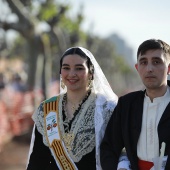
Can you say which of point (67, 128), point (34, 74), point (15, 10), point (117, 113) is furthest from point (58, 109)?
point (34, 74)

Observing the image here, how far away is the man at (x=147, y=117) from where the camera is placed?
267 cm

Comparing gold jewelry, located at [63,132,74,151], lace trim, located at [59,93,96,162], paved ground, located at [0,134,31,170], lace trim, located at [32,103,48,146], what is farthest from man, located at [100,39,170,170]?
paved ground, located at [0,134,31,170]

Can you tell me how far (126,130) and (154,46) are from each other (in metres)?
0.56

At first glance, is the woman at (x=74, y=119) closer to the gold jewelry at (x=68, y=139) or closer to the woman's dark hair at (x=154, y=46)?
the gold jewelry at (x=68, y=139)

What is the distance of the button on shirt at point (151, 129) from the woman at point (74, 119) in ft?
1.46

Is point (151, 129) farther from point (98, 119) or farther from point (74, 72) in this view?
point (74, 72)

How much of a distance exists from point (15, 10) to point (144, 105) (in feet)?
24.3

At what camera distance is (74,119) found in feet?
10.9

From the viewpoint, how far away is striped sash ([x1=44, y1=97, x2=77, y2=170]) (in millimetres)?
3266

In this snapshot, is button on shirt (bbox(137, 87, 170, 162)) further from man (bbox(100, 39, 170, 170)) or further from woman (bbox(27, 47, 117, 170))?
woman (bbox(27, 47, 117, 170))

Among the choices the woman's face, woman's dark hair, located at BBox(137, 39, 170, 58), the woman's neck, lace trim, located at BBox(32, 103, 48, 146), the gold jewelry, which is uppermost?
woman's dark hair, located at BBox(137, 39, 170, 58)

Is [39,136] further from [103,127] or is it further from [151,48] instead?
[151,48]

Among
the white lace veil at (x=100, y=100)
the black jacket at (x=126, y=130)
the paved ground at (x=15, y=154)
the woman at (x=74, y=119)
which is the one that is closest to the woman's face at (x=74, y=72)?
the woman at (x=74, y=119)

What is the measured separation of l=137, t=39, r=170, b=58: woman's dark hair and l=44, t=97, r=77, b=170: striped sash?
0.98 m
